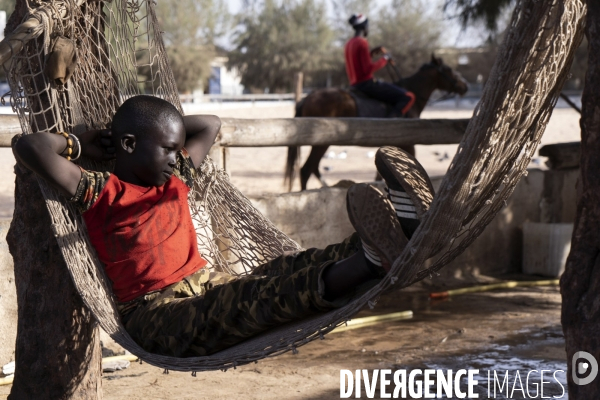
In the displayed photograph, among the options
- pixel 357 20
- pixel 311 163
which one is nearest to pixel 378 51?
pixel 357 20

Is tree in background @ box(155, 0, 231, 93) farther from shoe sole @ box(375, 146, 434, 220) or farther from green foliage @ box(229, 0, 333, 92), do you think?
shoe sole @ box(375, 146, 434, 220)

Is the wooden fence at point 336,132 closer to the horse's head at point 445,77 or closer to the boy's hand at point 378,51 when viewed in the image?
the boy's hand at point 378,51

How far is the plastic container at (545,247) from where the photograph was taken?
19.4ft

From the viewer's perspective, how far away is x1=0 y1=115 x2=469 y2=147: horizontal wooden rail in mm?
4691

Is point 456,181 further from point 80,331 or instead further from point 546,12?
point 80,331

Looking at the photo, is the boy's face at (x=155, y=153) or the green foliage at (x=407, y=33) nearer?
the boy's face at (x=155, y=153)

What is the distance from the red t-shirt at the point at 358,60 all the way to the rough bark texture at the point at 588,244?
6.52 meters

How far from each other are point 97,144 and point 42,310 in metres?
0.60

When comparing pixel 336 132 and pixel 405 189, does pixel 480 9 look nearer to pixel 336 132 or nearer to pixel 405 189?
pixel 336 132

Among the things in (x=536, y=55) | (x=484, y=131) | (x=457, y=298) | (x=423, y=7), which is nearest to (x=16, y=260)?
(x=484, y=131)

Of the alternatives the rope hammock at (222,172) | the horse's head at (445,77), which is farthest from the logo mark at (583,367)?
the horse's head at (445,77)

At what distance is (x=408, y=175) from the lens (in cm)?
234

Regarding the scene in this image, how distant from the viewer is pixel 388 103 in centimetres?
880

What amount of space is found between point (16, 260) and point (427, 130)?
11.6 feet
